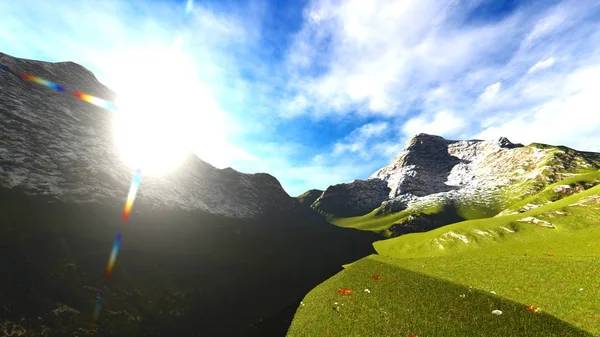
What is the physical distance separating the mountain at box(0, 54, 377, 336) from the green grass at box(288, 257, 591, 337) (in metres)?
9.53

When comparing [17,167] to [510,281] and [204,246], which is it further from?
[510,281]

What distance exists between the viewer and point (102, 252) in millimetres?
56688

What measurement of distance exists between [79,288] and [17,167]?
58.4 meters

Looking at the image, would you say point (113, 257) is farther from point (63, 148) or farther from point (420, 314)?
point (63, 148)

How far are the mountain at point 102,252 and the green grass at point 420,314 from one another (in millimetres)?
9528

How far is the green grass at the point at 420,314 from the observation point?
73.4ft

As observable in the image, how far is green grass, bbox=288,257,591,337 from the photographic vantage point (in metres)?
22.4

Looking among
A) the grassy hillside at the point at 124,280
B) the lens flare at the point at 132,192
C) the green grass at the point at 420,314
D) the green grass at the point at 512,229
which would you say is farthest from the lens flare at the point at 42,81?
the green grass at the point at 512,229

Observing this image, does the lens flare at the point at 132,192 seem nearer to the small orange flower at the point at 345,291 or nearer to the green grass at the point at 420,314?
the small orange flower at the point at 345,291

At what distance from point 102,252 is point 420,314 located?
62.4m

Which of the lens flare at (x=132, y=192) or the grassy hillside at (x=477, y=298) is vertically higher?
the grassy hillside at (x=477, y=298)

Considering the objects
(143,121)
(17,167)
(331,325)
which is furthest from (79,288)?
(143,121)

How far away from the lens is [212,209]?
A: 165625 millimetres

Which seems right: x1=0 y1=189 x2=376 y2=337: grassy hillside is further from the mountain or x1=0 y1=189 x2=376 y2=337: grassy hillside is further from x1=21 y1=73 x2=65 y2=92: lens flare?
x1=21 y1=73 x2=65 y2=92: lens flare
